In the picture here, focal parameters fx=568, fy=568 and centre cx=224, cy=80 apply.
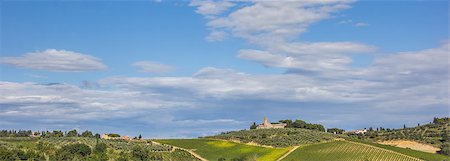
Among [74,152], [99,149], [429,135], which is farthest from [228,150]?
[429,135]

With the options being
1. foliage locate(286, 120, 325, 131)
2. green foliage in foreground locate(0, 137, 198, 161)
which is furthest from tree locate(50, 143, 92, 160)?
foliage locate(286, 120, 325, 131)

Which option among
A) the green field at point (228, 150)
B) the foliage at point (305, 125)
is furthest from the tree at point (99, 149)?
the foliage at point (305, 125)

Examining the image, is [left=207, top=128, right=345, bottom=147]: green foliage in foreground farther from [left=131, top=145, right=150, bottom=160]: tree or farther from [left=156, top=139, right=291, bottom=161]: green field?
[left=131, top=145, right=150, bottom=160]: tree

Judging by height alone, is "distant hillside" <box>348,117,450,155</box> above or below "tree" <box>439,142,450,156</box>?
above

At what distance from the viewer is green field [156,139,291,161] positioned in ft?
361

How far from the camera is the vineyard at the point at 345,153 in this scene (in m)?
102

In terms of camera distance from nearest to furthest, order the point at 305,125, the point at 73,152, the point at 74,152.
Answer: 1. the point at 73,152
2. the point at 74,152
3. the point at 305,125

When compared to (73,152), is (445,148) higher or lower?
higher

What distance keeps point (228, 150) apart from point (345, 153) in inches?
1023

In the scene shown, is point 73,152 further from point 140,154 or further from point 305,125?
point 305,125

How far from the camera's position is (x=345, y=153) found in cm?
10744

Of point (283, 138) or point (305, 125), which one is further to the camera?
point (305, 125)

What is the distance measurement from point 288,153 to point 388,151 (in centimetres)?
1917

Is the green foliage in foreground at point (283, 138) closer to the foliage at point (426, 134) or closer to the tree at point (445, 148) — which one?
the foliage at point (426, 134)
